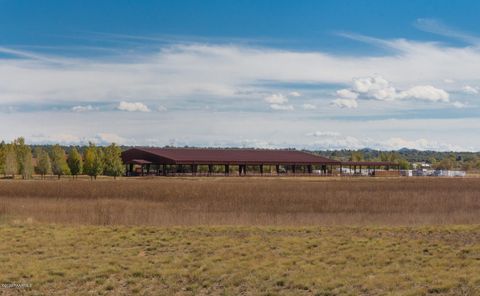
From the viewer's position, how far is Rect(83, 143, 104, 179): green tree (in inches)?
3669

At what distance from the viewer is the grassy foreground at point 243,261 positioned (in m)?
14.7

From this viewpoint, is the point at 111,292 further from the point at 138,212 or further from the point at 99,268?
the point at 138,212

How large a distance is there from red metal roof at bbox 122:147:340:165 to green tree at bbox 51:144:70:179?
429 inches

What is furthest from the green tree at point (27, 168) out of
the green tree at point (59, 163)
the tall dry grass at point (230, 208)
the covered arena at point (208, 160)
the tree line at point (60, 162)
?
the tall dry grass at point (230, 208)

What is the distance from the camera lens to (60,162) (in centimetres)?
10512

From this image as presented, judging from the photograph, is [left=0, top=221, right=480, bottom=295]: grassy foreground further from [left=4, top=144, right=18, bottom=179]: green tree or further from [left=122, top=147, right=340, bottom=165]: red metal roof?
[left=122, top=147, right=340, bottom=165]: red metal roof

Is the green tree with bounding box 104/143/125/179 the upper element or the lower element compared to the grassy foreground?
upper

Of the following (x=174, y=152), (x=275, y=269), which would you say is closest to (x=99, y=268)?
(x=275, y=269)

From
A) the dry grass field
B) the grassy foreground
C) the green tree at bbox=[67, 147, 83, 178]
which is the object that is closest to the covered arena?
the green tree at bbox=[67, 147, 83, 178]

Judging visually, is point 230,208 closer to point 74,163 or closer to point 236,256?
point 236,256

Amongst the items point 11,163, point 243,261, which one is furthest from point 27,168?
point 243,261

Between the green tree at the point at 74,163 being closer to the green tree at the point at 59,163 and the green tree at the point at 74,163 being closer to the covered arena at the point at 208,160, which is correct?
the green tree at the point at 59,163

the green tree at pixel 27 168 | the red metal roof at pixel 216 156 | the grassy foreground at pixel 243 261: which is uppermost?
the red metal roof at pixel 216 156

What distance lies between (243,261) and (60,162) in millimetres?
92890
